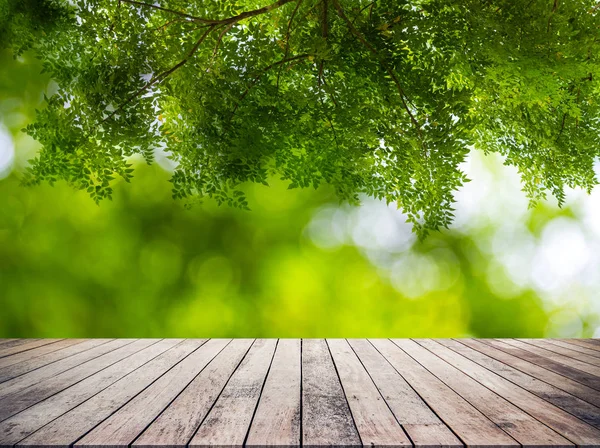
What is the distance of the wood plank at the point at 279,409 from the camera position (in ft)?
5.29

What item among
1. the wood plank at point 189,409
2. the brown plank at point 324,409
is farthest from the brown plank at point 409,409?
the wood plank at point 189,409

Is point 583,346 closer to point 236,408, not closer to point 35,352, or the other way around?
point 236,408

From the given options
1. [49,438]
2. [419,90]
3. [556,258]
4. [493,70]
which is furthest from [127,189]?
[556,258]

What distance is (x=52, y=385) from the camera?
7.79 feet

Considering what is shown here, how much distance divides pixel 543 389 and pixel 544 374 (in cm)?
40

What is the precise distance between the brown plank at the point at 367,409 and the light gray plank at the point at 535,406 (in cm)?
53

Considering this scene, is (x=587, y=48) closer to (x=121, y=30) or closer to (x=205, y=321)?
(x=121, y=30)

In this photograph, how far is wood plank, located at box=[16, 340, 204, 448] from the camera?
1616 millimetres

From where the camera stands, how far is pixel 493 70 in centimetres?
356

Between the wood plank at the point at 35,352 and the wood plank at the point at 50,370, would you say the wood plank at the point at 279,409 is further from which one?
the wood plank at the point at 35,352

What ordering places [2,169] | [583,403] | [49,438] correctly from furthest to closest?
[2,169] → [583,403] → [49,438]

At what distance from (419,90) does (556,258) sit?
2911 mm

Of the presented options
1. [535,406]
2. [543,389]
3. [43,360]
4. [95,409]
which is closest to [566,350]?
[543,389]

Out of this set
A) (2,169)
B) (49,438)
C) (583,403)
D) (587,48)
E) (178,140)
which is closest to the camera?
(49,438)
